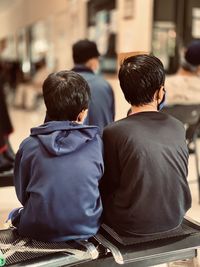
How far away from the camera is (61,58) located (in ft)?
26.7

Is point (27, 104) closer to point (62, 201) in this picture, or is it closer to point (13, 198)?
point (13, 198)

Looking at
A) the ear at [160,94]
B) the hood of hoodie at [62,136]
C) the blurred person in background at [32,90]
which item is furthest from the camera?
the blurred person in background at [32,90]

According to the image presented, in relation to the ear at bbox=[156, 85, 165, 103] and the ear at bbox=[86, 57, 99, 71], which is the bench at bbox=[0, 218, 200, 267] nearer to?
the ear at bbox=[156, 85, 165, 103]

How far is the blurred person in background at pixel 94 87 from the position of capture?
109 inches

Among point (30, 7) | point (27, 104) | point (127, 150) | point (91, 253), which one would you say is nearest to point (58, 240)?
point (91, 253)

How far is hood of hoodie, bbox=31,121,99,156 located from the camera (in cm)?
151

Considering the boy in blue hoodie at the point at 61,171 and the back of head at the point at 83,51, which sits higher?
the back of head at the point at 83,51

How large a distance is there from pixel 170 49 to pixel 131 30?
2.84 feet

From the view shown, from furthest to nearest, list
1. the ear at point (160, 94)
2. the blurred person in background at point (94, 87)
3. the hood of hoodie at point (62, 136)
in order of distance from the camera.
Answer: the blurred person in background at point (94, 87) → the ear at point (160, 94) → the hood of hoodie at point (62, 136)

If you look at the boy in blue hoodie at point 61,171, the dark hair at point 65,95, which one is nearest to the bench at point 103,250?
the boy in blue hoodie at point 61,171

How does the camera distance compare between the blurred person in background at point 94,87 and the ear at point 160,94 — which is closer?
the ear at point 160,94

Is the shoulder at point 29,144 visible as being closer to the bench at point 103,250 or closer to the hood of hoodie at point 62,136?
the hood of hoodie at point 62,136

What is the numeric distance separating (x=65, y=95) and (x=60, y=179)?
0.30m

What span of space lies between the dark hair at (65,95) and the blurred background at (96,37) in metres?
0.56
